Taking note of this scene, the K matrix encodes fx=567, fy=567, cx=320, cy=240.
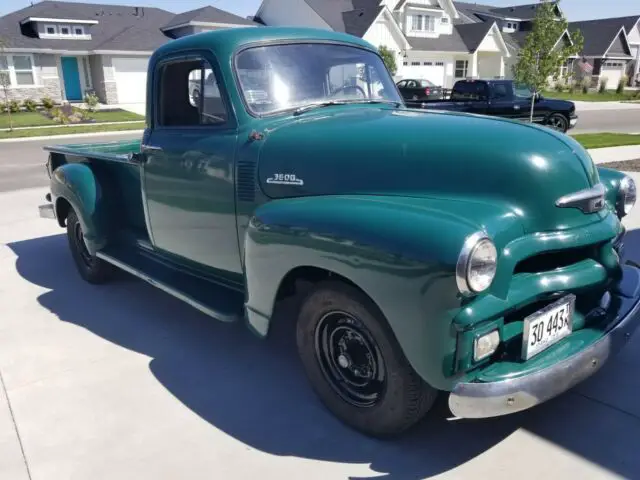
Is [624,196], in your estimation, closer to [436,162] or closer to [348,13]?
[436,162]

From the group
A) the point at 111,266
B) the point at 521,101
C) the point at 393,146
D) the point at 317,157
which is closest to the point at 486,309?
the point at 393,146

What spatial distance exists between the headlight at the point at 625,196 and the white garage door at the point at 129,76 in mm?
30778

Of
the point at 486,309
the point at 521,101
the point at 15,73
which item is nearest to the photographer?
the point at 486,309

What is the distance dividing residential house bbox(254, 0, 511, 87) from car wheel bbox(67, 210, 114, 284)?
3193 cm

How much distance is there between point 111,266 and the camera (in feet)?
17.4

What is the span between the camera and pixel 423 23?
40.4 meters

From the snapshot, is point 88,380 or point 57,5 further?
point 57,5

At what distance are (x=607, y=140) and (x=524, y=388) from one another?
13846 millimetres

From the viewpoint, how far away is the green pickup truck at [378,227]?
2445 millimetres

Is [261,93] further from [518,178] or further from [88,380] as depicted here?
[88,380]

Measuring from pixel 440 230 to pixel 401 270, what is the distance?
238mm

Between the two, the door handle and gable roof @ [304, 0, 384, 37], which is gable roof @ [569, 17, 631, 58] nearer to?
gable roof @ [304, 0, 384, 37]

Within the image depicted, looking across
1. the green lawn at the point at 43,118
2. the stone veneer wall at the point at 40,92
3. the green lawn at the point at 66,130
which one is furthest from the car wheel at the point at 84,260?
the stone veneer wall at the point at 40,92

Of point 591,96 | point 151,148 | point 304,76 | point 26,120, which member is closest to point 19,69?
point 26,120
